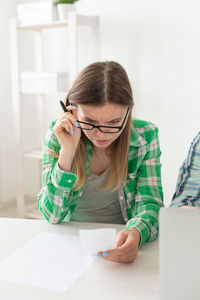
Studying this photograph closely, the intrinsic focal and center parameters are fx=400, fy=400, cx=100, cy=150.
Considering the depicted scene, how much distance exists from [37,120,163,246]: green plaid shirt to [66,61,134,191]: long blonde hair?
0.03 metres

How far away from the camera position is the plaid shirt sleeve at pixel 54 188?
51.9 inches

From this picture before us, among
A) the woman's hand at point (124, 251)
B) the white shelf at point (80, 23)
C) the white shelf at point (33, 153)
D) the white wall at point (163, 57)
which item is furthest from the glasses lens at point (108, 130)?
the white shelf at point (33, 153)

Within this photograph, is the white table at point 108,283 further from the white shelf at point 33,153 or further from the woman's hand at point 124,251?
the white shelf at point 33,153

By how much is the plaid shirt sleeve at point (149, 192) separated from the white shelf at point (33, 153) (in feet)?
5.30

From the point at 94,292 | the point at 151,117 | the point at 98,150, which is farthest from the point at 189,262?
the point at 151,117

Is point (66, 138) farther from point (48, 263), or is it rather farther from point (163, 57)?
point (163, 57)

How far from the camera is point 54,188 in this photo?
4.46 ft

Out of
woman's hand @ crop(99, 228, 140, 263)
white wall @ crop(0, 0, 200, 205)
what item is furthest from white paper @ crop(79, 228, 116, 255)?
white wall @ crop(0, 0, 200, 205)

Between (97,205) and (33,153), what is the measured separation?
1617 mm

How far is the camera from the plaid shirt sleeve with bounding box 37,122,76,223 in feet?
4.33

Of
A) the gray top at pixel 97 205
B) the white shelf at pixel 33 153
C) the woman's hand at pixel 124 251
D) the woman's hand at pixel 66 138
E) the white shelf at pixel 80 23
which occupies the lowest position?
the white shelf at pixel 33 153

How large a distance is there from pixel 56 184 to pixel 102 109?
0.96 ft

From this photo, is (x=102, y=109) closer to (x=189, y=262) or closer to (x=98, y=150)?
(x=98, y=150)

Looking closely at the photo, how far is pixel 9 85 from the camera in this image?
3293mm
